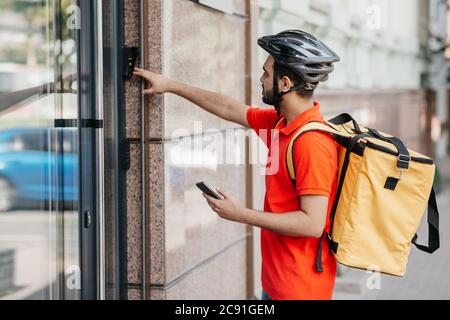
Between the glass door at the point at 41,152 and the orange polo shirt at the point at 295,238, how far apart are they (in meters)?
0.98

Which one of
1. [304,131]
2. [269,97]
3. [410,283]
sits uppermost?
[269,97]

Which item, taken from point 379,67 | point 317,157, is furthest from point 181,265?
point 379,67

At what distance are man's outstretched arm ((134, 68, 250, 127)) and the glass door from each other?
42 cm

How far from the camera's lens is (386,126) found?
45.7ft

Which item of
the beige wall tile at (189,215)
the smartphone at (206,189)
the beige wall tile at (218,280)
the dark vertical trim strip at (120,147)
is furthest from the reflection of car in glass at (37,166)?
the beige wall tile at (218,280)

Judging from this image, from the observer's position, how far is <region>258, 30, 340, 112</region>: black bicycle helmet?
140 inches

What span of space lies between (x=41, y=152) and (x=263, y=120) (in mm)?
1059

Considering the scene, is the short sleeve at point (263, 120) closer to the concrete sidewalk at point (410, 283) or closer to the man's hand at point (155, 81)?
the man's hand at point (155, 81)

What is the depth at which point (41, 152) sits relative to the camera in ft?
12.5

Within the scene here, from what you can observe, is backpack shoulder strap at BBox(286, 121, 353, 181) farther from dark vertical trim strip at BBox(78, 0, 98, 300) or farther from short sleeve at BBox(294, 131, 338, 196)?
dark vertical trim strip at BBox(78, 0, 98, 300)

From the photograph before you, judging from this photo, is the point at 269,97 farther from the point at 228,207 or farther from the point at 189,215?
the point at 189,215

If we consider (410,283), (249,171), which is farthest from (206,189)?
(410,283)

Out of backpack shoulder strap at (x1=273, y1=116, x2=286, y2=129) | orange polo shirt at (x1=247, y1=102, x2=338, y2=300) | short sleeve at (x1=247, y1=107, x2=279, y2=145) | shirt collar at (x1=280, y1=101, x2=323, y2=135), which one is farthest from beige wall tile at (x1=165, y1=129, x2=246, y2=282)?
shirt collar at (x1=280, y1=101, x2=323, y2=135)

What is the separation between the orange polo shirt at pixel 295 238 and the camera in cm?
342
